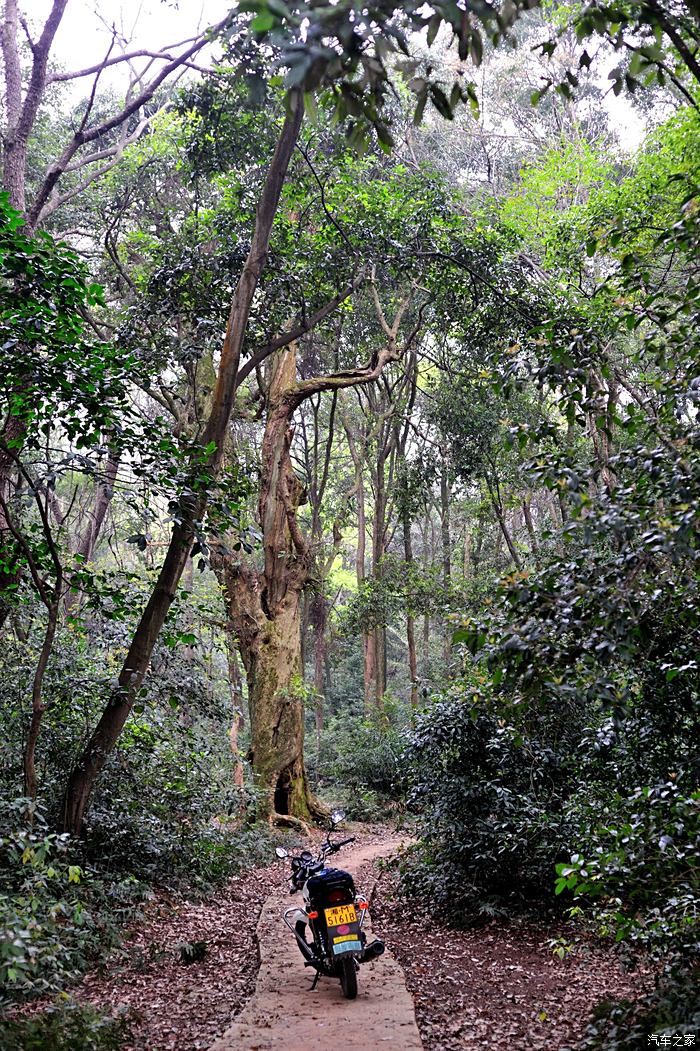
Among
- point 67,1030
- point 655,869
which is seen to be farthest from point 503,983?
point 67,1030

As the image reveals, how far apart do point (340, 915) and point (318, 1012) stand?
1.93 ft

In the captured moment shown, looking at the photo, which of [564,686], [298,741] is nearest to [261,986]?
[564,686]

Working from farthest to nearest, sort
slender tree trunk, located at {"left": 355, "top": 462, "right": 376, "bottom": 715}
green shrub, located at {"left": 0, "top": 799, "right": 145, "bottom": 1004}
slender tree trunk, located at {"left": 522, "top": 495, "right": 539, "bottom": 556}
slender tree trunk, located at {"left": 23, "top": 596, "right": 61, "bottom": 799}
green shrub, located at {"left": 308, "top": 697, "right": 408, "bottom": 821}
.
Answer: slender tree trunk, located at {"left": 355, "top": 462, "right": 376, "bottom": 715} → green shrub, located at {"left": 308, "top": 697, "right": 408, "bottom": 821} → slender tree trunk, located at {"left": 522, "top": 495, "right": 539, "bottom": 556} → slender tree trunk, located at {"left": 23, "top": 596, "right": 61, "bottom": 799} → green shrub, located at {"left": 0, "top": 799, "right": 145, "bottom": 1004}

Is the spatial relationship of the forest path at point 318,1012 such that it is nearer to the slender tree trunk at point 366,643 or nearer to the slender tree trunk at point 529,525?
the slender tree trunk at point 529,525

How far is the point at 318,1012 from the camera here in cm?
518

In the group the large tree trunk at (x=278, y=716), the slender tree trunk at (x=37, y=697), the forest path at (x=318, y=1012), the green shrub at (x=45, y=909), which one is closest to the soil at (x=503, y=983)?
the forest path at (x=318, y=1012)

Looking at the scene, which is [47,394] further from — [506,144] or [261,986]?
[506,144]

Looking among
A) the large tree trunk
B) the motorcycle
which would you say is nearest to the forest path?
the motorcycle

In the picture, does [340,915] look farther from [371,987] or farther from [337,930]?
[371,987]

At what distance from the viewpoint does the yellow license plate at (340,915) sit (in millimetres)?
5305

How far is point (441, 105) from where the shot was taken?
2809 millimetres

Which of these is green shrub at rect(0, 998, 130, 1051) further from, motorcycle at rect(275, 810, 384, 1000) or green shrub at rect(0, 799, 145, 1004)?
motorcycle at rect(275, 810, 384, 1000)

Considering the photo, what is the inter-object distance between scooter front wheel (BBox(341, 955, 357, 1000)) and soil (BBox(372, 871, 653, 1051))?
0.46 meters

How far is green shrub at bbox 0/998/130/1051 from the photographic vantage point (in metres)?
4.29
